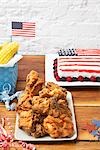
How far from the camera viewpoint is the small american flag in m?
2.18

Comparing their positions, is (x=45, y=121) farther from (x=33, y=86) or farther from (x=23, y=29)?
(x=23, y=29)

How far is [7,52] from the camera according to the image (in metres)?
1.28

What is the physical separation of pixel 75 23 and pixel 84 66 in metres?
0.81

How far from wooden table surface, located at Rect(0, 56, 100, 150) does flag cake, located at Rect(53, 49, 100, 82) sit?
4cm

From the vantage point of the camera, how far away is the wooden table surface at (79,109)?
3.45 ft

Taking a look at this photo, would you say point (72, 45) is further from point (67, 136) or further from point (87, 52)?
point (67, 136)

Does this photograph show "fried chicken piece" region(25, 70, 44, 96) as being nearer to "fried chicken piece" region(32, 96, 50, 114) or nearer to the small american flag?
"fried chicken piece" region(32, 96, 50, 114)

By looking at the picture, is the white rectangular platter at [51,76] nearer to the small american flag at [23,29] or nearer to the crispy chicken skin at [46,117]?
the crispy chicken skin at [46,117]

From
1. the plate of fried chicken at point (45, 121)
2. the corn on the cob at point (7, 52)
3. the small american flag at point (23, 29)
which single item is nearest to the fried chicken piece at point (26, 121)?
the plate of fried chicken at point (45, 121)

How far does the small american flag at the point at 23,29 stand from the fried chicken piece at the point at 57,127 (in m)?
1.19

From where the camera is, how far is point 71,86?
53.9 inches

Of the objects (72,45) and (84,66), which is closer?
(84,66)

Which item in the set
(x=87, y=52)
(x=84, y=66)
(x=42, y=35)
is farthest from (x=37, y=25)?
(x=84, y=66)

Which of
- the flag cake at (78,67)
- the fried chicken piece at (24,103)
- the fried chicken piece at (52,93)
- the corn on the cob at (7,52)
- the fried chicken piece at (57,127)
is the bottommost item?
the fried chicken piece at (57,127)
